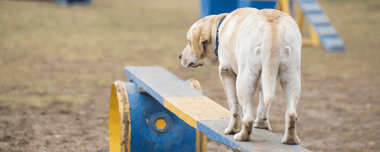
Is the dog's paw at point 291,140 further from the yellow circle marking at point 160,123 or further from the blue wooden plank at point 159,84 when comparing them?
the yellow circle marking at point 160,123

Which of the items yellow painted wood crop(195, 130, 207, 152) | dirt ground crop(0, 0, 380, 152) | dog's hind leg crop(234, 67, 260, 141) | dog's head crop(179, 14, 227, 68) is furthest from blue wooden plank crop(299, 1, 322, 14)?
dog's hind leg crop(234, 67, 260, 141)

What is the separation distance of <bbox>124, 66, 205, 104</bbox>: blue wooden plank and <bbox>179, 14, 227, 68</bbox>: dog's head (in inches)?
18.5

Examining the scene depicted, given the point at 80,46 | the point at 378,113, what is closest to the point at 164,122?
the point at 378,113

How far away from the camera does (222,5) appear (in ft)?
41.0

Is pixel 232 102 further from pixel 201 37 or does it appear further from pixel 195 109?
pixel 201 37

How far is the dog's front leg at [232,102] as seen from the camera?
8.27ft

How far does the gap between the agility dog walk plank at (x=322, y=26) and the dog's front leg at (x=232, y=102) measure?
8565 mm

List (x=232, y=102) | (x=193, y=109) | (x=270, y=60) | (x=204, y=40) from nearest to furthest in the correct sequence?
(x=270, y=60) < (x=232, y=102) < (x=204, y=40) < (x=193, y=109)

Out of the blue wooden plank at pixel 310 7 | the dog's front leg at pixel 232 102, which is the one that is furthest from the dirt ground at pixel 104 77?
the dog's front leg at pixel 232 102

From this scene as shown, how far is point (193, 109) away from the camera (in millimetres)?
2947

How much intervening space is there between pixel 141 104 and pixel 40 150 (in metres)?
1.29

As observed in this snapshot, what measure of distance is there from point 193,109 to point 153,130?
732mm

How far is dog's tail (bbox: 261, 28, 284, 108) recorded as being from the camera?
2.18 meters

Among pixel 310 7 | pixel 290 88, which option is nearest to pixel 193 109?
pixel 290 88
